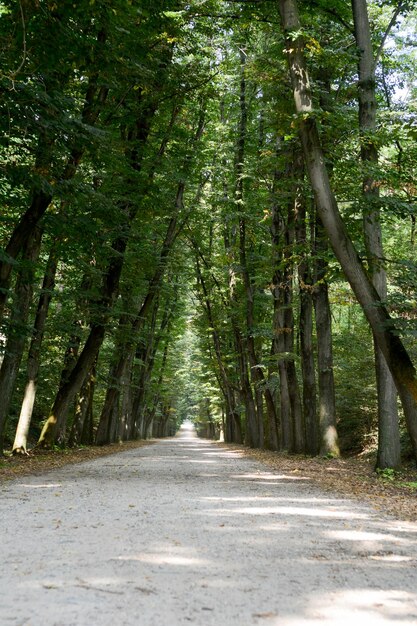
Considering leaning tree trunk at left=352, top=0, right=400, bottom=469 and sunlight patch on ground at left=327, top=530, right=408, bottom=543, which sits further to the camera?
leaning tree trunk at left=352, top=0, right=400, bottom=469

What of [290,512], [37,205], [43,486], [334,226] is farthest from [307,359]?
[290,512]

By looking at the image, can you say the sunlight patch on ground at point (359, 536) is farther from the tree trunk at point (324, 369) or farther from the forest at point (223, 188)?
the tree trunk at point (324, 369)

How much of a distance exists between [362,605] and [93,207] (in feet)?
34.3

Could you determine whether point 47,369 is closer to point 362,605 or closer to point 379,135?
point 379,135

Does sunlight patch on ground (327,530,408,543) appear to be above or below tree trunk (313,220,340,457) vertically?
below

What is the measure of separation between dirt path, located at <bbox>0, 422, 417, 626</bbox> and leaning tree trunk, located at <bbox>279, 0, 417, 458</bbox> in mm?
2873

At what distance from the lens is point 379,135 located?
394 inches

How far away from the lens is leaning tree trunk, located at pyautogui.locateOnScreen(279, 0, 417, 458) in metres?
9.16

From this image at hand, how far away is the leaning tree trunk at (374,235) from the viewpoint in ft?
34.4

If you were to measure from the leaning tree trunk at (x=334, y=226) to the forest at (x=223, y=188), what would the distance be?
1.0 inches

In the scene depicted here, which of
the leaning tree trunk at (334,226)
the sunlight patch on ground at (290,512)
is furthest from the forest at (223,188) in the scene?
the sunlight patch on ground at (290,512)

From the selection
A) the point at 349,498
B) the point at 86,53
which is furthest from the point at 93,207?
the point at 349,498

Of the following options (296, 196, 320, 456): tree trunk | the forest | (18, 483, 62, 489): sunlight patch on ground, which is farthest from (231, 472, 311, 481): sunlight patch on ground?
(296, 196, 320, 456): tree trunk

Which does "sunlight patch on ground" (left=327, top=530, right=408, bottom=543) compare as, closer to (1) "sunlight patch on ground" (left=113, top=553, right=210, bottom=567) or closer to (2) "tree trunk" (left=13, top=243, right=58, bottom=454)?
(1) "sunlight patch on ground" (left=113, top=553, right=210, bottom=567)
